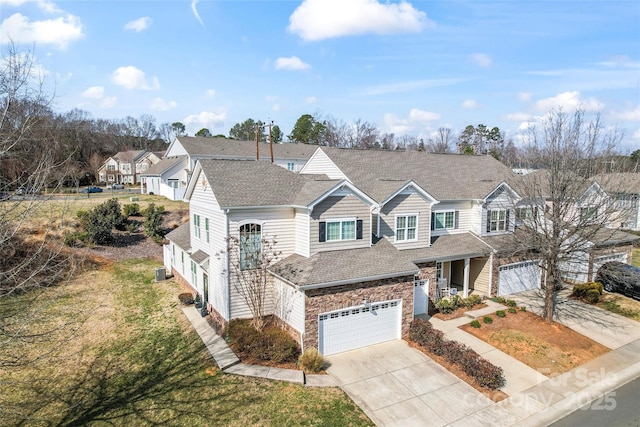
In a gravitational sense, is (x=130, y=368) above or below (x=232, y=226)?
below

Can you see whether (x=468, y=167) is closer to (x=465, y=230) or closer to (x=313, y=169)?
(x=465, y=230)

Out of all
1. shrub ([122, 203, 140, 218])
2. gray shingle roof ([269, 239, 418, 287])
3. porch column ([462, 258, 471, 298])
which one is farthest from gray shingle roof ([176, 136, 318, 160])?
porch column ([462, 258, 471, 298])

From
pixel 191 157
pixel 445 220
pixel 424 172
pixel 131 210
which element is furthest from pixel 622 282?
pixel 191 157

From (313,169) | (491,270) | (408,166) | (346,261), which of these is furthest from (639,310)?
(313,169)

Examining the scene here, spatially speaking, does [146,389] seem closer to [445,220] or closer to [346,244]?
[346,244]

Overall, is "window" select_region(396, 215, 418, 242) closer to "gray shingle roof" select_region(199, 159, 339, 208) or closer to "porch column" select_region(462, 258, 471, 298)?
"porch column" select_region(462, 258, 471, 298)

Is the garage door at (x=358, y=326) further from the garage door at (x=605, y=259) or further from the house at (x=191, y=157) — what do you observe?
the house at (x=191, y=157)
